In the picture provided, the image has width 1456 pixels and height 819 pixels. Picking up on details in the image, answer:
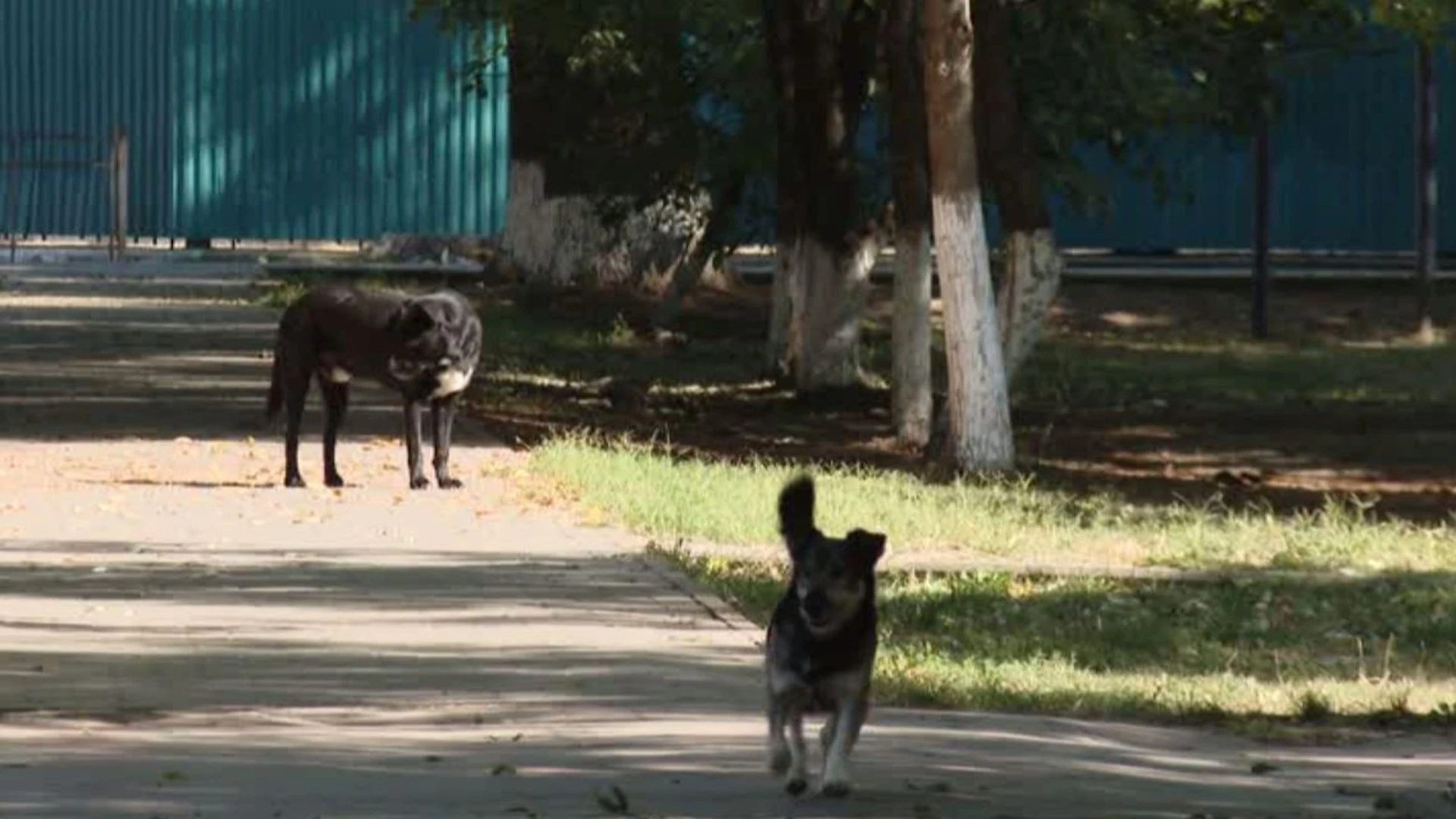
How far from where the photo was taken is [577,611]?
14500 mm

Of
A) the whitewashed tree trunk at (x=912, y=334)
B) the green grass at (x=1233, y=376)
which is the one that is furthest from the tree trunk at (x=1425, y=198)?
the whitewashed tree trunk at (x=912, y=334)

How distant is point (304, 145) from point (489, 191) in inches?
105

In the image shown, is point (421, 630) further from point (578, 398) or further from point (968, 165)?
point (578, 398)

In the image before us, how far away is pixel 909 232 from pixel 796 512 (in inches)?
625

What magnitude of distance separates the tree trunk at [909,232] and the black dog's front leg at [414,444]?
20.7 ft

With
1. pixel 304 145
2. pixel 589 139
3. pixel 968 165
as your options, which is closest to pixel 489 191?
pixel 304 145

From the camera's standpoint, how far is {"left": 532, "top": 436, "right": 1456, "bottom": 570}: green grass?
1828 centimetres

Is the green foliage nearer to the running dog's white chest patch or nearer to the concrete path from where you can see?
the running dog's white chest patch

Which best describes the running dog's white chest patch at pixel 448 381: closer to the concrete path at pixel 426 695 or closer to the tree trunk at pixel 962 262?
the concrete path at pixel 426 695

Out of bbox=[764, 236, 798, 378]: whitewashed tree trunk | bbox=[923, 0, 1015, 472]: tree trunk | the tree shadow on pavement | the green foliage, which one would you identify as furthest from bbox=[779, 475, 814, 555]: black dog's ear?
bbox=[764, 236, 798, 378]: whitewashed tree trunk

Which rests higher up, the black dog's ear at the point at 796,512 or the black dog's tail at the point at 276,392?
the black dog's ear at the point at 796,512

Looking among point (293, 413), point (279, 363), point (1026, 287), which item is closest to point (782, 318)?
point (1026, 287)

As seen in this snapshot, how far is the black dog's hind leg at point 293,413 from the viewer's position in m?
19.9

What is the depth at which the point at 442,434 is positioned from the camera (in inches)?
785
